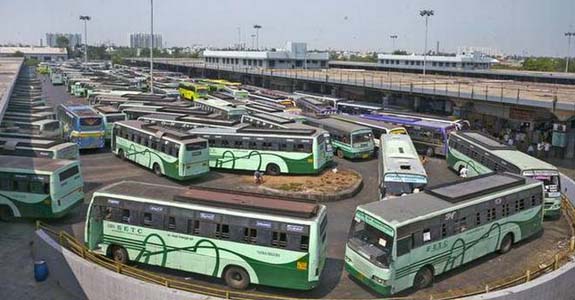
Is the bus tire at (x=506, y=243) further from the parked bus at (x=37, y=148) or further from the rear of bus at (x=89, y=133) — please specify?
the rear of bus at (x=89, y=133)

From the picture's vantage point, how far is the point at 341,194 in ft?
69.3

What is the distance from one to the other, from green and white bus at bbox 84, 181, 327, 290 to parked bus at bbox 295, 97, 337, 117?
87.2ft

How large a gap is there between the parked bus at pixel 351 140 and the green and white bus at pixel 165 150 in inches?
341

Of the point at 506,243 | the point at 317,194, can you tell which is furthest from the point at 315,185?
the point at 506,243

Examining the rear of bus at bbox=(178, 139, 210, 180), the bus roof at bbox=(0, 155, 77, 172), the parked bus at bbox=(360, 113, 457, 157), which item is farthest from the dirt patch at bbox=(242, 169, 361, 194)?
the bus roof at bbox=(0, 155, 77, 172)

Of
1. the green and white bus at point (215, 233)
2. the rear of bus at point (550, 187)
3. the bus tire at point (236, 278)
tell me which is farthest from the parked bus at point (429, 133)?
the bus tire at point (236, 278)

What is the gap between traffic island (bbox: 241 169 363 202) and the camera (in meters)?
20.9

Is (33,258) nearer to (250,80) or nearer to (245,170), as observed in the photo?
(245,170)

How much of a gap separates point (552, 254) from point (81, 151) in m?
24.4

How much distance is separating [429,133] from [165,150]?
623 inches

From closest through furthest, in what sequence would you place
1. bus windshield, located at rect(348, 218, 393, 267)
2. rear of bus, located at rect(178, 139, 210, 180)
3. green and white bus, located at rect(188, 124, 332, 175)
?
bus windshield, located at rect(348, 218, 393, 267) < rear of bus, located at rect(178, 139, 210, 180) < green and white bus, located at rect(188, 124, 332, 175)

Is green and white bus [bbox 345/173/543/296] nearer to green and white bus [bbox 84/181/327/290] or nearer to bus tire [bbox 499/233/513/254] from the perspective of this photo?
bus tire [bbox 499/233/513/254]

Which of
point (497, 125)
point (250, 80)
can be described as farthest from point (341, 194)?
point (250, 80)

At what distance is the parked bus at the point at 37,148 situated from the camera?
1970cm
